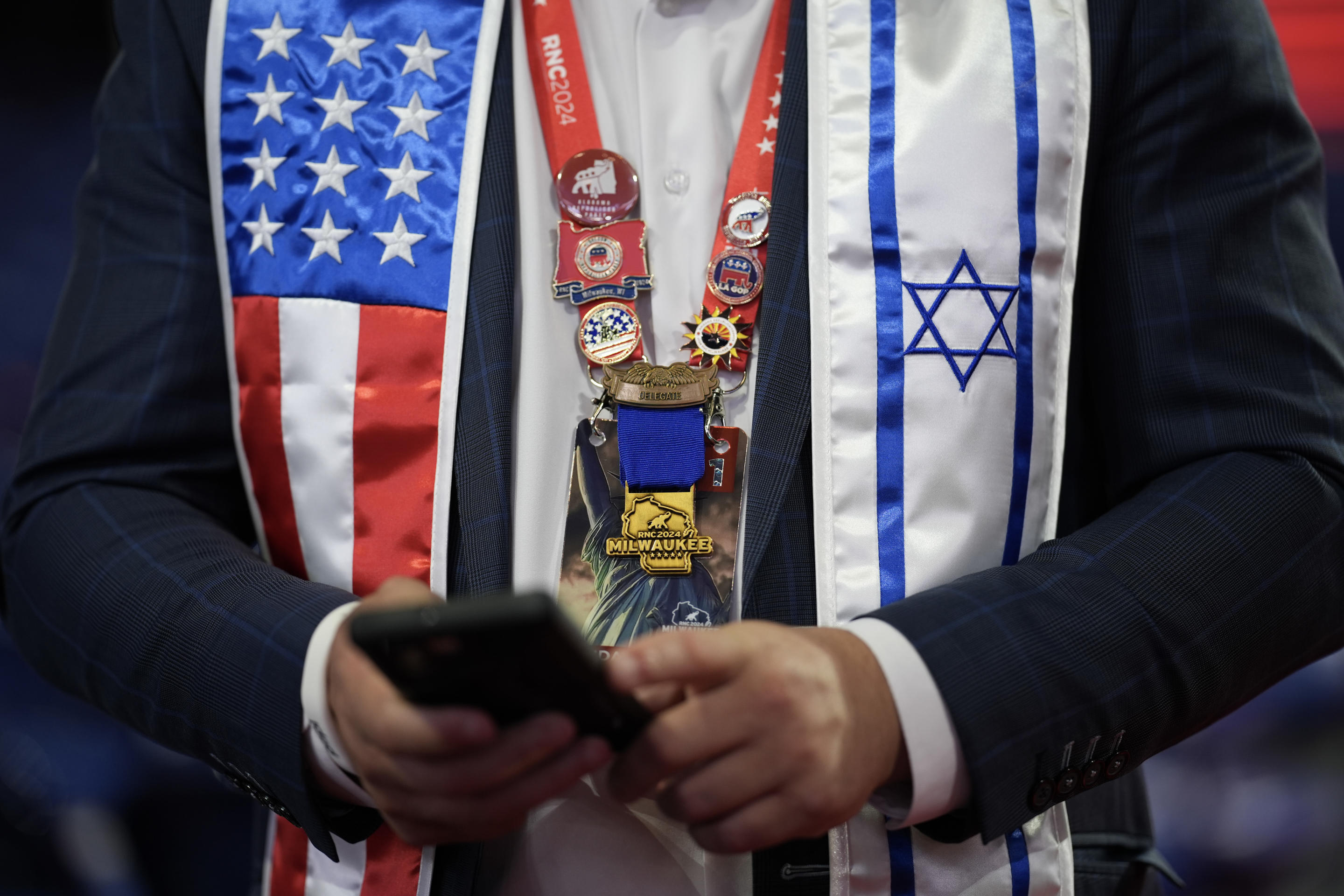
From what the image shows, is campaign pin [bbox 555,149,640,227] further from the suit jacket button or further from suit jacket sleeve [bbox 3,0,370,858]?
the suit jacket button

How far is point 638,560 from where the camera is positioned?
2.70ft

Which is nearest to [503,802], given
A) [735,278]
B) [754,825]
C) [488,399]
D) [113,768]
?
[754,825]

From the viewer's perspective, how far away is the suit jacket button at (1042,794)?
0.71m

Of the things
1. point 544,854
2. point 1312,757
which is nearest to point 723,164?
point 544,854

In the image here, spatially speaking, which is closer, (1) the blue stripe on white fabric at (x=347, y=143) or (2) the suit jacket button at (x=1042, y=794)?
(2) the suit jacket button at (x=1042, y=794)

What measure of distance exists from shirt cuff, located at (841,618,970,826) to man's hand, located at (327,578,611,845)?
0.21 meters

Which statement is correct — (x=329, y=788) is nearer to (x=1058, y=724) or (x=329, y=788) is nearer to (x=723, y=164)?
(x=1058, y=724)

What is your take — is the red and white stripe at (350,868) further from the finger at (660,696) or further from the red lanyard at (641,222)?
the red lanyard at (641,222)

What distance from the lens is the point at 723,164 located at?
947 millimetres

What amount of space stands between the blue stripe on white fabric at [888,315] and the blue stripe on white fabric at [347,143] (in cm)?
36

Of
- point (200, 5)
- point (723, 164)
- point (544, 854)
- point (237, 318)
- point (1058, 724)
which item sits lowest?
point (544, 854)

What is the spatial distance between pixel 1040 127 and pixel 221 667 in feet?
2.57

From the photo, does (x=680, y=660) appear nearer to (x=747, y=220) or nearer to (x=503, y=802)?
(x=503, y=802)

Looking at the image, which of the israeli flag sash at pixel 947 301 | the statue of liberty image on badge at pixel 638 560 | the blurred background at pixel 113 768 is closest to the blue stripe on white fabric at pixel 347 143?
the statue of liberty image on badge at pixel 638 560
